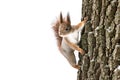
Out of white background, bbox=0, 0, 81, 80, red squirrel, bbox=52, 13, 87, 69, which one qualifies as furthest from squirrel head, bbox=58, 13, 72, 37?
white background, bbox=0, 0, 81, 80

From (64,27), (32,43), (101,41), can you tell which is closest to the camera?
(101,41)

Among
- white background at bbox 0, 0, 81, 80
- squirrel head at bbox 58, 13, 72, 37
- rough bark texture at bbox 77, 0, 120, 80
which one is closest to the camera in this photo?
rough bark texture at bbox 77, 0, 120, 80

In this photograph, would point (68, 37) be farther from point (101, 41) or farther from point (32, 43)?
point (32, 43)

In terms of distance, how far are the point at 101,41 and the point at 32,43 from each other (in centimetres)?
297

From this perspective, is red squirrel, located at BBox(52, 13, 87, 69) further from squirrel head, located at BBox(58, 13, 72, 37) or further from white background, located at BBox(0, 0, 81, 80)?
white background, located at BBox(0, 0, 81, 80)

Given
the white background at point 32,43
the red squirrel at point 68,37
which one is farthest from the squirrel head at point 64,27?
the white background at point 32,43

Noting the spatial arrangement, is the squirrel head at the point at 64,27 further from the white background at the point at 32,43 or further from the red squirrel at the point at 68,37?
the white background at the point at 32,43

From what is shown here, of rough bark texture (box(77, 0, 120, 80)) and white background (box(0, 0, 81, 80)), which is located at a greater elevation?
rough bark texture (box(77, 0, 120, 80))

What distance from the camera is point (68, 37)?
2490mm

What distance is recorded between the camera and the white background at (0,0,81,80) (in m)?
4.30

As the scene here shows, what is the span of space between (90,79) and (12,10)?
4.56 meters

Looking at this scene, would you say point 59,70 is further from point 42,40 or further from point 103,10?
point 103,10

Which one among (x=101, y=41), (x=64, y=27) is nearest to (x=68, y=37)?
(x=64, y=27)

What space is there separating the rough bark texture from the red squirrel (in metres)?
0.04
